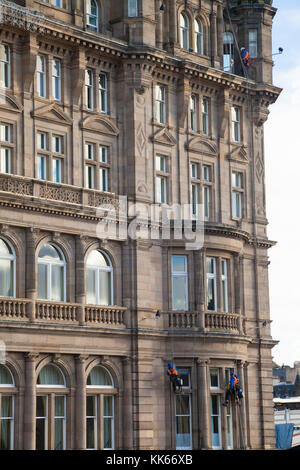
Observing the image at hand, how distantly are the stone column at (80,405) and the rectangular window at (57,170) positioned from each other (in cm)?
763

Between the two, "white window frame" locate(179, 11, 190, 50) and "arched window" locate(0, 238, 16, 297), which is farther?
"white window frame" locate(179, 11, 190, 50)

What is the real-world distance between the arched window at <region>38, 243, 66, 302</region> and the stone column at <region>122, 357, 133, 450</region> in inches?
168

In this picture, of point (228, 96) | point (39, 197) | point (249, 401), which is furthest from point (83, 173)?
point (249, 401)

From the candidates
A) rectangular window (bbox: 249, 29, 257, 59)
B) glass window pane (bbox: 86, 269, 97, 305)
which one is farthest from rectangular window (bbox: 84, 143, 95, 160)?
rectangular window (bbox: 249, 29, 257, 59)

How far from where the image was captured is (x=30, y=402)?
145ft

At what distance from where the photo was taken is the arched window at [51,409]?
45000 mm

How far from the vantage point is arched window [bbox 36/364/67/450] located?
45000 millimetres

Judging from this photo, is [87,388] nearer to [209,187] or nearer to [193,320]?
[193,320]

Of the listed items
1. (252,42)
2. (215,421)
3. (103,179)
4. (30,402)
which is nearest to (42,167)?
(103,179)

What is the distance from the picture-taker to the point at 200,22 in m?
55.3

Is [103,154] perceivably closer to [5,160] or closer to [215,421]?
[5,160]

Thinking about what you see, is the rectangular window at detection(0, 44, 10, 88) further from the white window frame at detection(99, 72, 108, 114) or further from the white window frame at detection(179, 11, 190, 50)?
the white window frame at detection(179, 11, 190, 50)

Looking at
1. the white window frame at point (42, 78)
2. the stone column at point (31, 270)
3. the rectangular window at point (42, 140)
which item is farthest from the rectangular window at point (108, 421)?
the white window frame at point (42, 78)

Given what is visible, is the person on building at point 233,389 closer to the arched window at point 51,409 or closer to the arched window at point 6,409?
the arched window at point 51,409
